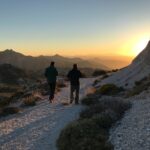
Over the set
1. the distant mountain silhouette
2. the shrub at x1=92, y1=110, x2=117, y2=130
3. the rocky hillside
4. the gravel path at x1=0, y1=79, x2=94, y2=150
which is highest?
the rocky hillside

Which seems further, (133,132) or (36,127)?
(36,127)

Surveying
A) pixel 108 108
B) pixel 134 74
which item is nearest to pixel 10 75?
pixel 134 74

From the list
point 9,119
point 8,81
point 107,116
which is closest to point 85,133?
point 107,116

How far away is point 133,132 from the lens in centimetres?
1379

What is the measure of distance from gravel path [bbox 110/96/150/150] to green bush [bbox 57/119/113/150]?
0.37m

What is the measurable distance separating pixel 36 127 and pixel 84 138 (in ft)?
19.3

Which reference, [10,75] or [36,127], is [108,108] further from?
[10,75]

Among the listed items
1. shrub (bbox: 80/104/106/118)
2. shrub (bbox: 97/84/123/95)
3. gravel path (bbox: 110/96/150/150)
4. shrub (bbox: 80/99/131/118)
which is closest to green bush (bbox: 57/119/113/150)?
gravel path (bbox: 110/96/150/150)

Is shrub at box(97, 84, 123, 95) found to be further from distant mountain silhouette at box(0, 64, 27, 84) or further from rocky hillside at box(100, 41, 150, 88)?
distant mountain silhouette at box(0, 64, 27, 84)

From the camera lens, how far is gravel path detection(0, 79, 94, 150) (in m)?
15.8

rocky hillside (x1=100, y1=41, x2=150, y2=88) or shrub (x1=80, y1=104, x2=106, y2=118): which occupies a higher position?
rocky hillside (x1=100, y1=41, x2=150, y2=88)

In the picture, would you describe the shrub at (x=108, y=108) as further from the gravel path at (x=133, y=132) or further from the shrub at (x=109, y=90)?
the shrub at (x=109, y=90)

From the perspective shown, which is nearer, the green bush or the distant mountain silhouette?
the green bush

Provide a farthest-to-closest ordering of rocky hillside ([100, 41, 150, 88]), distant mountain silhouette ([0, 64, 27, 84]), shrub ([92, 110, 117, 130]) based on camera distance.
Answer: distant mountain silhouette ([0, 64, 27, 84]) < rocky hillside ([100, 41, 150, 88]) < shrub ([92, 110, 117, 130])
